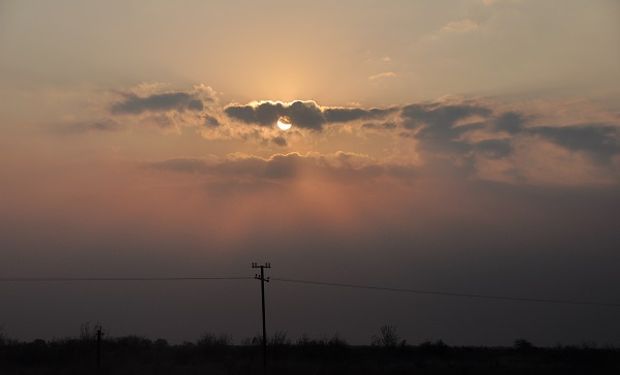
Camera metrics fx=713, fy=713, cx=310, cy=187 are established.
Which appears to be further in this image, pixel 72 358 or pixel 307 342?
pixel 307 342

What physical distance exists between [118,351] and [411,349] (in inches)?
1137

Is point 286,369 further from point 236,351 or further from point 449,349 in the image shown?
point 449,349

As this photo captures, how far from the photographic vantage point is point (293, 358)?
6450 centimetres

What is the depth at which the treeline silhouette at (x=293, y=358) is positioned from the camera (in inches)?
2095

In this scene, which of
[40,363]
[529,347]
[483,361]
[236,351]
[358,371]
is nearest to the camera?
[358,371]

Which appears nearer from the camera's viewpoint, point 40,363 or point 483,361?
point 40,363

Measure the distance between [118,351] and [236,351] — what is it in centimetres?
1072

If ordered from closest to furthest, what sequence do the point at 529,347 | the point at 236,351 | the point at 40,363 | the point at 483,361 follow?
the point at 40,363 < the point at 483,361 < the point at 236,351 < the point at 529,347

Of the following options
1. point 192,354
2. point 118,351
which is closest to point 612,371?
point 192,354

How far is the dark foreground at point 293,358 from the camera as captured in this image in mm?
Result: 53188

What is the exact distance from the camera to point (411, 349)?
72.6 m

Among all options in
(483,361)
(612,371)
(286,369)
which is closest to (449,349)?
(483,361)

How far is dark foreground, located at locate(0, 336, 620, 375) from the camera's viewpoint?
174 ft

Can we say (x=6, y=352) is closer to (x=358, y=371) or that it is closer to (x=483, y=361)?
(x=358, y=371)
